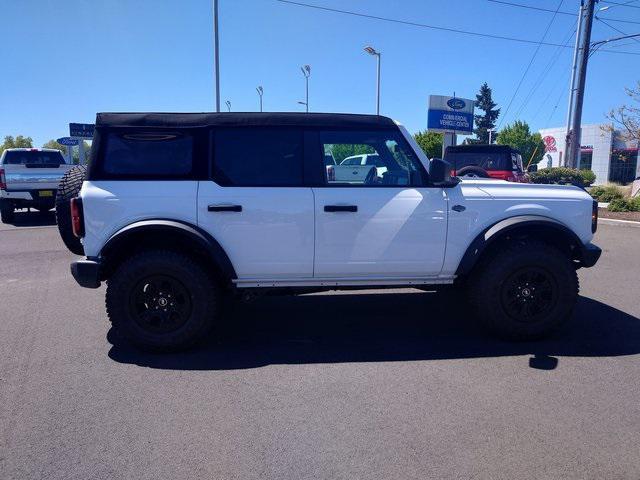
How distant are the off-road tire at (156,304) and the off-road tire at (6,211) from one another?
36.3ft

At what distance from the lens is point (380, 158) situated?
181 inches

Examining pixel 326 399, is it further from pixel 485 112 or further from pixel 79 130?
pixel 485 112

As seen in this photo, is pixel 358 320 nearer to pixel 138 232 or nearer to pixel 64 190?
pixel 138 232

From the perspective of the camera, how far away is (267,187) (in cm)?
422

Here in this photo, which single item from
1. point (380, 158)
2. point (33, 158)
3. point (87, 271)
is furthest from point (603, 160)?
point (87, 271)

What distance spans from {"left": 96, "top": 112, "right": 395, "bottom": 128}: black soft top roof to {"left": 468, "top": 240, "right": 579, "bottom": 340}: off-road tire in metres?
1.62

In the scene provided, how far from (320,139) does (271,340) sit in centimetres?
191

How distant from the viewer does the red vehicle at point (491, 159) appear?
12148 millimetres

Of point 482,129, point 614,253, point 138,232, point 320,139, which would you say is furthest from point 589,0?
point 482,129

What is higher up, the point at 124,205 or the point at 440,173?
the point at 440,173

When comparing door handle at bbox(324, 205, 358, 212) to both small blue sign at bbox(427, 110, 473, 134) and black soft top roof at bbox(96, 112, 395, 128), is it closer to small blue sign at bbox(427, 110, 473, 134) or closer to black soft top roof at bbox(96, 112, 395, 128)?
black soft top roof at bbox(96, 112, 395, 128)

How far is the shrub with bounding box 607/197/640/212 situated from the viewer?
15.1 m

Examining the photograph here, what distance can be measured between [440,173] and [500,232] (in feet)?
2.47

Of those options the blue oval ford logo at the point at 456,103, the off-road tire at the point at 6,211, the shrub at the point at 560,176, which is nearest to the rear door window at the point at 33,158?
the off-road tire at the point at 6,211
